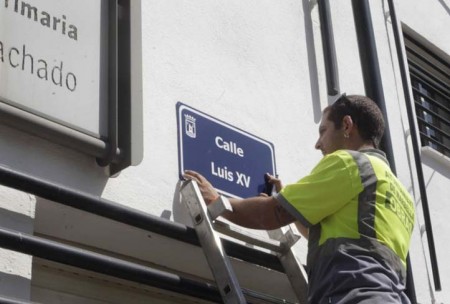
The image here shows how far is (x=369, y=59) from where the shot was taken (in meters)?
5.79

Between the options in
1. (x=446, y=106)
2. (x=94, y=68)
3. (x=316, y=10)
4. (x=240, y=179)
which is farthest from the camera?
(x=446, y=106)

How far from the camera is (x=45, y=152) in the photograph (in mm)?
3488

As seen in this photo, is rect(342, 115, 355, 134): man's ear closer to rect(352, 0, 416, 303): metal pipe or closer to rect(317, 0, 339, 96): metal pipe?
rect(317, 0, 339, 96): metal pipe

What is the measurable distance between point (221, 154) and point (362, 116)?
2.38 ft

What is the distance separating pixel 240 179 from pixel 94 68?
95 centimetres

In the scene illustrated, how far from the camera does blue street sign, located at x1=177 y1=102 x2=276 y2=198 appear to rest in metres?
4.09

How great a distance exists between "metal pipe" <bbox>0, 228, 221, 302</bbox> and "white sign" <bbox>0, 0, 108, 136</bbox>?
564 millimetres

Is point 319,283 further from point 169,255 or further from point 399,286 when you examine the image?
point 169,255

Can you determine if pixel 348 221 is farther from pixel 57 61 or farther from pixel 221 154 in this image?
pixel 57 61

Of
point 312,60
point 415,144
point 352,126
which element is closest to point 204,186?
point 352,126


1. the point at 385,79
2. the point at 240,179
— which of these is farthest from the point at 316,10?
the point at 240,179

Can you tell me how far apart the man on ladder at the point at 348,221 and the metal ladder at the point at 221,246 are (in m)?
0.08

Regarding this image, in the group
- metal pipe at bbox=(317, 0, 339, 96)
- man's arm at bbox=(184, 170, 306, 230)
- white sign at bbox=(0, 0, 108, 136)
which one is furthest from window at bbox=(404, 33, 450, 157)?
white sign at bbox=(0, 0, 108, 136)

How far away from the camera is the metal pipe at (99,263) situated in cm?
302
